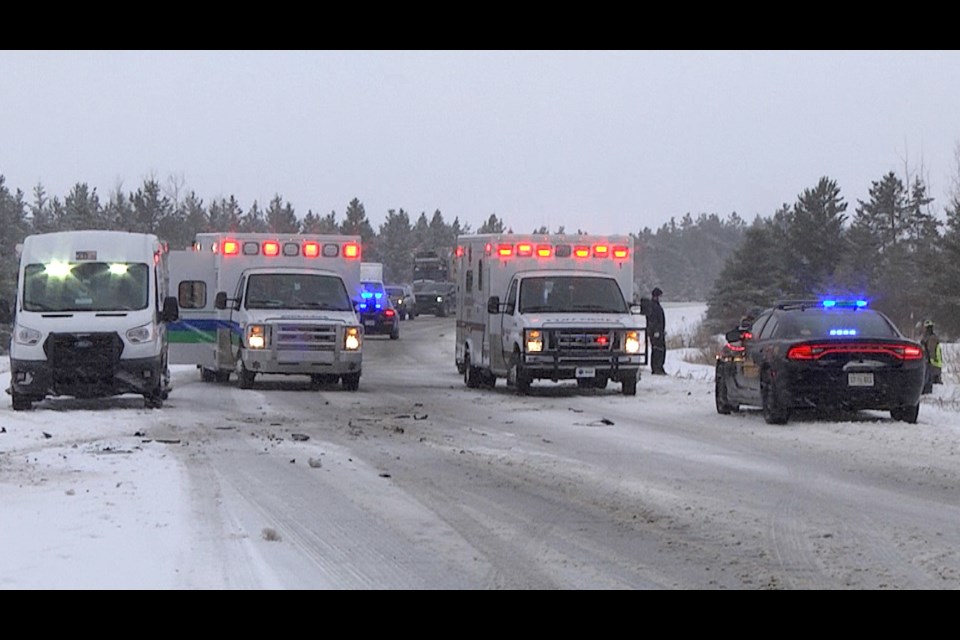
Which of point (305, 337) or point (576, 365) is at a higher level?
point (305, 337)

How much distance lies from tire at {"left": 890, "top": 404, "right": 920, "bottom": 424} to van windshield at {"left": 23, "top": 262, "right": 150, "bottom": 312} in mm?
10801

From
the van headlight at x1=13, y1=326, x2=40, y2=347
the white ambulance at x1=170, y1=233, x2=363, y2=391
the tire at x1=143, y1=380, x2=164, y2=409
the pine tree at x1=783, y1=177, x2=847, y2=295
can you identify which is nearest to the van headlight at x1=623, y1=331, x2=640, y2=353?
the white ambulance at x1=170, y1=233, x2=363, y2=391

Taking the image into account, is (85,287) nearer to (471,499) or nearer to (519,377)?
(519,377)

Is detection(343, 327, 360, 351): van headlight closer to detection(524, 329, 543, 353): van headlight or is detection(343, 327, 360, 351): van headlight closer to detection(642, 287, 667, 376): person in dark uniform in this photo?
detection(524, 329, 543, 353): van headlight

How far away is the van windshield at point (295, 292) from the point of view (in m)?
25.2

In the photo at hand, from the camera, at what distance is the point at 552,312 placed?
2466 cm

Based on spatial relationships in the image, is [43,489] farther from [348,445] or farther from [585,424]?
[585,424]

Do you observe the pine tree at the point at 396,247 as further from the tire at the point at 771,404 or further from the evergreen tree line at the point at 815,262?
the tire at the point at 771,404

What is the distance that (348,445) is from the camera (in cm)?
1598

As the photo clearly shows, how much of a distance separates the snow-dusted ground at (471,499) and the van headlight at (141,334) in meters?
1.04

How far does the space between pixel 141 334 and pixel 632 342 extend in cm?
833

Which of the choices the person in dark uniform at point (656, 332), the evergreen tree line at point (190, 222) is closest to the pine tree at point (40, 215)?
the evergreen tree line at point (190, 222)

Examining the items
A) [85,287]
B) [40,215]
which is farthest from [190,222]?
[85,287]

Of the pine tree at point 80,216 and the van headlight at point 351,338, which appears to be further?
the pine tree at point 80,216
